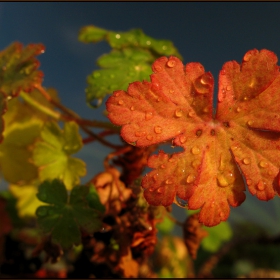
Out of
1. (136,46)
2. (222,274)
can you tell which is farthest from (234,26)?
(222,274)

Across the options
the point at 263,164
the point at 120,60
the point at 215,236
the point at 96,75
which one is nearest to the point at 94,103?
the point at 96,75

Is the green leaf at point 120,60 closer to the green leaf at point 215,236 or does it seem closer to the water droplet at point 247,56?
the water droplet at point 247,56

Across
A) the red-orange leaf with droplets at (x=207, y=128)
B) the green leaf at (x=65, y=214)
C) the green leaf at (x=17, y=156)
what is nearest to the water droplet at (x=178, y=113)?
the red-orange leaf with droplets at (x=207, y=128)

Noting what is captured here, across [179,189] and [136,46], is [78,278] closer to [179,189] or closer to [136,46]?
[179,189]

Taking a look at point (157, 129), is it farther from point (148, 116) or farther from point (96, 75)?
point (96, 75)

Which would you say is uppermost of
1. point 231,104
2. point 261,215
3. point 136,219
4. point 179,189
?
point 231,104
